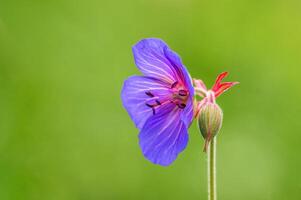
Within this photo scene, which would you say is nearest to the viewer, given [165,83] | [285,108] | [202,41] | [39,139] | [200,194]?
[165,83]

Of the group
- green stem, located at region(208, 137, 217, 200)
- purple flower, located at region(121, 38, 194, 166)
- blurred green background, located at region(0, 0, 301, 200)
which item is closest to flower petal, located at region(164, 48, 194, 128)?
Answer: purple flower, located at region(121, 38, 194, 166)

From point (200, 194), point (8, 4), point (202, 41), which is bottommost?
point (200, 194)

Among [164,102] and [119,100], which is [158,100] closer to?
[164,102]

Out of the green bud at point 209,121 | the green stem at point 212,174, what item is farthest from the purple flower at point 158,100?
the green stem at point 212,174

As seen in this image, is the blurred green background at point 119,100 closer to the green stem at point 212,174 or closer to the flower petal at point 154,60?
the flower petal at point 154,60

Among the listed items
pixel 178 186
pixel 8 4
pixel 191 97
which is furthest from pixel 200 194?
pixel 8 4

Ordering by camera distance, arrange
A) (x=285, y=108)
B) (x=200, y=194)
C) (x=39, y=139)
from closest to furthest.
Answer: (x=200, y=194)
(x=39, y=139)
(x=285, y=108)

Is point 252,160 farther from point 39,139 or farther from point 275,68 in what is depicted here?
point 39,139

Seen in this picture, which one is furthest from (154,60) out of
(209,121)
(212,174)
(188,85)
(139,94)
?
(212,174)
